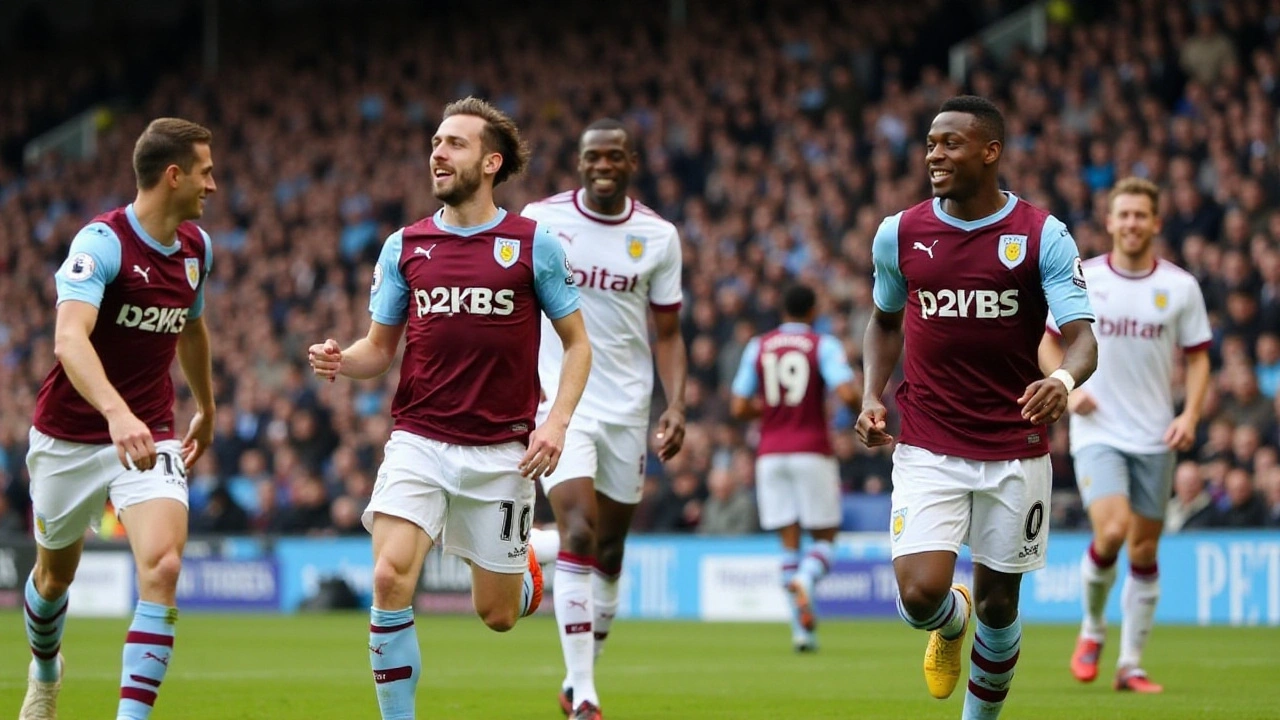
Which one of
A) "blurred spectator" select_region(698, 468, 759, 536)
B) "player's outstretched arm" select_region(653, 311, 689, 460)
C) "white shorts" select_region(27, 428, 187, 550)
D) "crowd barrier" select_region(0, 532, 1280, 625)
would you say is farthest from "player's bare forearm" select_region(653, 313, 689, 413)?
"blurred spectator" select_region(698, 468, 759, 536)

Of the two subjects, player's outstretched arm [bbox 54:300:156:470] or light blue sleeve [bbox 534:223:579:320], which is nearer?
player's outstretched arm [bbox 54:300:156:470]

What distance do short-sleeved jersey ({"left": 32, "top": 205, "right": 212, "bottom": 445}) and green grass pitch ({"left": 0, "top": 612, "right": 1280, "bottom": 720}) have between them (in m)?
2.09

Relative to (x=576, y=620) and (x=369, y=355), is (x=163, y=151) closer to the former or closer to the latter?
(x=369, y=355)

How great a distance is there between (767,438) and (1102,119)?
27.1 ft

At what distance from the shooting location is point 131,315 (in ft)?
26.6

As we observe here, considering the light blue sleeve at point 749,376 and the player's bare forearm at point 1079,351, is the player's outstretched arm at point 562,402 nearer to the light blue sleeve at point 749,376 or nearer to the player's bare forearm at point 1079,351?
the player's bare forearm at point 1079,351

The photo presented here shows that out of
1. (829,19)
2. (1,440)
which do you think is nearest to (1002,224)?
(829,19)

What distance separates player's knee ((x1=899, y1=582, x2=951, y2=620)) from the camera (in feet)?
24.4

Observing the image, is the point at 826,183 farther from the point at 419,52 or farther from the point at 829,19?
the point at 419,52

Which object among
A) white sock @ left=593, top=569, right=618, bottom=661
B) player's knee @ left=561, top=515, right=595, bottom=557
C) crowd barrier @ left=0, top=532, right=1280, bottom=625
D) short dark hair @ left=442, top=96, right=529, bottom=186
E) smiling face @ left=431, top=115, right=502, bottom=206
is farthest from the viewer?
crowd barrier @ left=0, top=532, right=1280, bottom=625

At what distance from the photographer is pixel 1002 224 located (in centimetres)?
759

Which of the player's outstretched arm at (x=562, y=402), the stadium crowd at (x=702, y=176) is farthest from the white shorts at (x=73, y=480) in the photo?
the stadium crowd at (x=702, y=176)

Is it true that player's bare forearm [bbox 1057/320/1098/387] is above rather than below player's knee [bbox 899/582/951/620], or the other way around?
above

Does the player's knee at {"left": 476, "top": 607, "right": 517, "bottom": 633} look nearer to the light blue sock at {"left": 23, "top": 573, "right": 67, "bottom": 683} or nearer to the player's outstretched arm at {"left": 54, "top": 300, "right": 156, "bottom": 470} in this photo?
the player's outstretched arm at {"left": 54, "top": 300, "right": 156, "bottom": 470}
